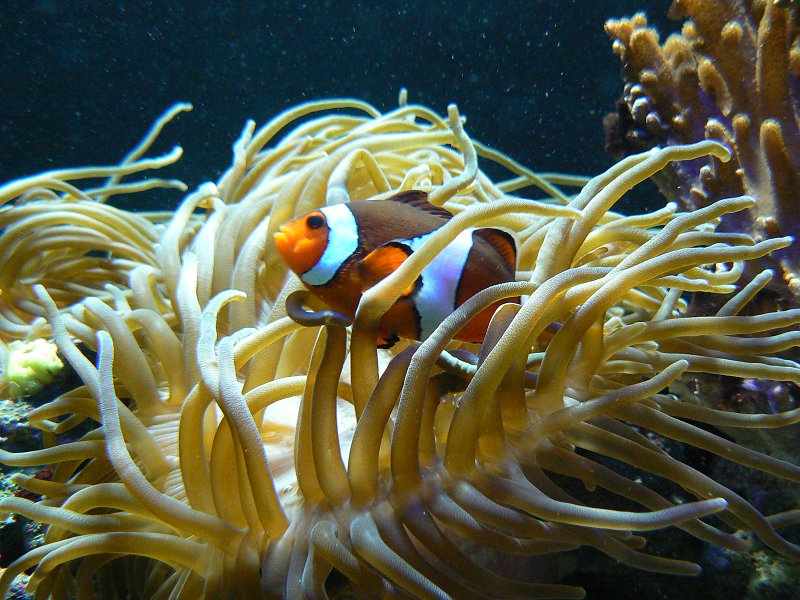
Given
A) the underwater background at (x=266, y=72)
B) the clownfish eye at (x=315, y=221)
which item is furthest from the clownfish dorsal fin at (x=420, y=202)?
the underwater background at (x=266, y=72)

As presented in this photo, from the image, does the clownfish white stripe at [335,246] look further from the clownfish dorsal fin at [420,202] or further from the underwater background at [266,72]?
the underwater background at [266,72]

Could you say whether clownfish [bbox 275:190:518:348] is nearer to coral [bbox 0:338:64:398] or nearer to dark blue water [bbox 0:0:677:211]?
coral [bbox 0:338:64:398]

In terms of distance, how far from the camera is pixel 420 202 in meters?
1.02

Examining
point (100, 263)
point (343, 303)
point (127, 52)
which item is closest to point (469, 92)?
point (127, 52)

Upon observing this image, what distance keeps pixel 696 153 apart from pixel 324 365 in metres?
0.83

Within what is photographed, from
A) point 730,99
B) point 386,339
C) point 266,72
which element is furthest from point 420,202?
point 266,72

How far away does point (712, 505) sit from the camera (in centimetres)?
64

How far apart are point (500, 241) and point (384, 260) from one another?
22 centimetres

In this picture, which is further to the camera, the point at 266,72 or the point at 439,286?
the point at 266,72

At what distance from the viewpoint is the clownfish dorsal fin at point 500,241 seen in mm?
912

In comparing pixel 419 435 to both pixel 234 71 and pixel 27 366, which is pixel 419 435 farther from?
pixel 234 71

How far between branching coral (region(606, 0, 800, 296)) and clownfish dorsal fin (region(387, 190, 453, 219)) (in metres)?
0.92

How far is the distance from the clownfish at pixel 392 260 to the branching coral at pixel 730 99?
911mm

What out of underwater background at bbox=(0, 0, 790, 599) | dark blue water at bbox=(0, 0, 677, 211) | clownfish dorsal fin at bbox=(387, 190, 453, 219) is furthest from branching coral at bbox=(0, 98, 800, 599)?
dark blue water at bbox=(0, 0, 677, 211)
